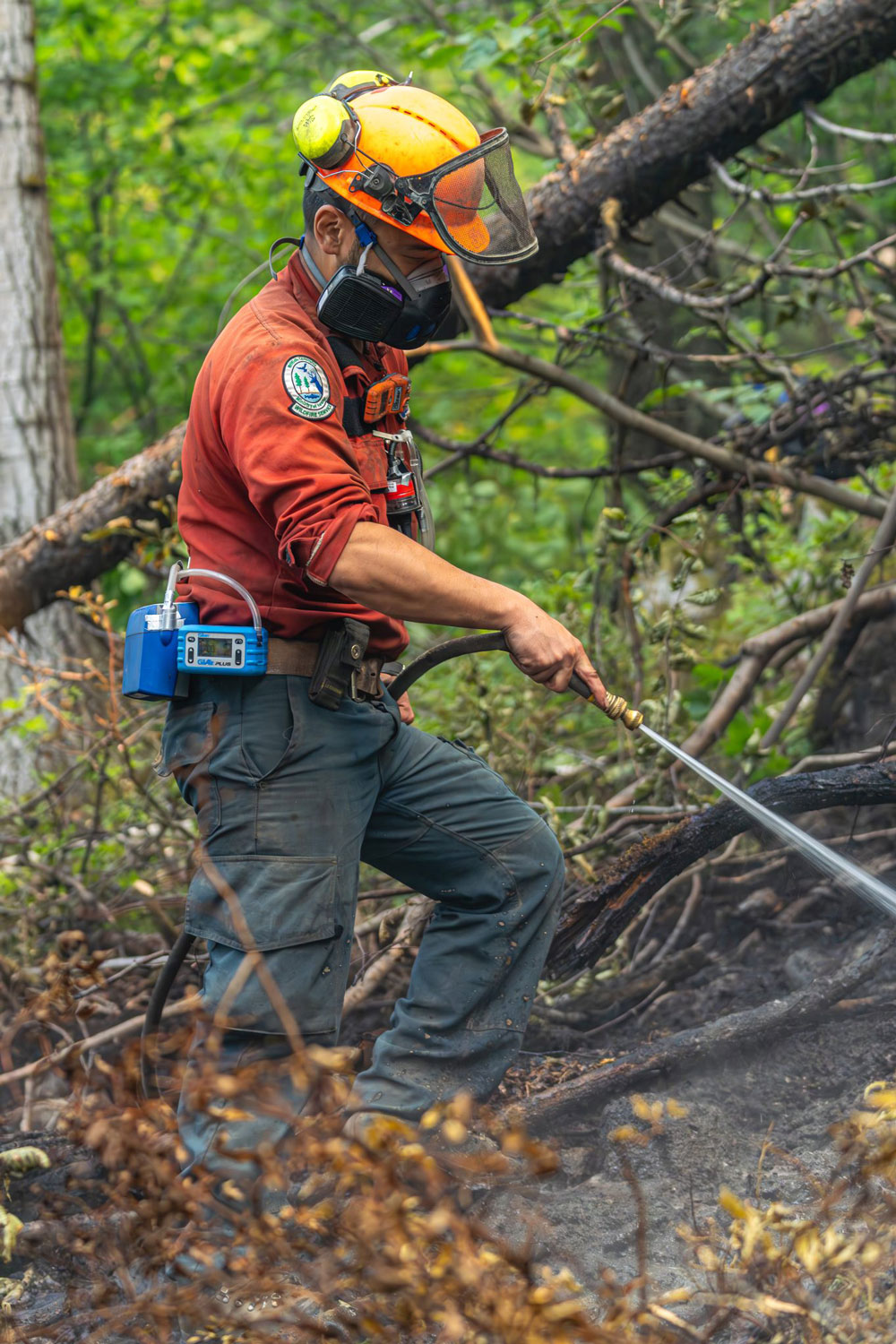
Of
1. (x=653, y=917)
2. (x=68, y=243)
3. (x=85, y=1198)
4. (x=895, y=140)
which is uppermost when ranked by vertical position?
(x=68, y=243)

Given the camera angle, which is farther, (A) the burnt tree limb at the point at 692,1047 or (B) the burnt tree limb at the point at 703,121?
(B) the burnt tree limb at the point at 703,121

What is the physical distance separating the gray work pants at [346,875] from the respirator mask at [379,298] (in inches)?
34.1

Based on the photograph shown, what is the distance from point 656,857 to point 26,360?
4.50 m

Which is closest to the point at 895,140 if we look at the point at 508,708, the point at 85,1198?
the point at 508,708

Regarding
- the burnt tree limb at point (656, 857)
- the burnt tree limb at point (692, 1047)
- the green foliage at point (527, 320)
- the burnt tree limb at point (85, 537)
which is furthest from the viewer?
the burnt tree limb at point (85, 537)

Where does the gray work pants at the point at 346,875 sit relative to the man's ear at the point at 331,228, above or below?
below

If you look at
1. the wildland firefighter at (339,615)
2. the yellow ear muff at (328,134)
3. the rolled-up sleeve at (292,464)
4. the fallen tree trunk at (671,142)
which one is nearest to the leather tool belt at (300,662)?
the wildland firefighter at (339,615)

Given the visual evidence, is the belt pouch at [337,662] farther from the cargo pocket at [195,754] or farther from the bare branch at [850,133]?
the bare branch at [850,133]

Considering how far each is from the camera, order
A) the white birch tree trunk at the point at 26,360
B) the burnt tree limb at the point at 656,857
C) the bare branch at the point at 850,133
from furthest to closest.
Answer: the white birch tree trunk at the point at 26,360 < the bare branch at the point at 850,133 < the burnt tree limb at the point at 656,857

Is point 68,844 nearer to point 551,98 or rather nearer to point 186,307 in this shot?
Answer: point 551,98

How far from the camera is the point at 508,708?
4883 mm

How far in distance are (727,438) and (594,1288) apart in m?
3.49

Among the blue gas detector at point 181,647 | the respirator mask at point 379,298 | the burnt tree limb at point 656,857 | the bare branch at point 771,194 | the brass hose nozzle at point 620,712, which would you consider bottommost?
the burnt tree limb at point 656,857

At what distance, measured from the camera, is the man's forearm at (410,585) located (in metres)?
2.50
